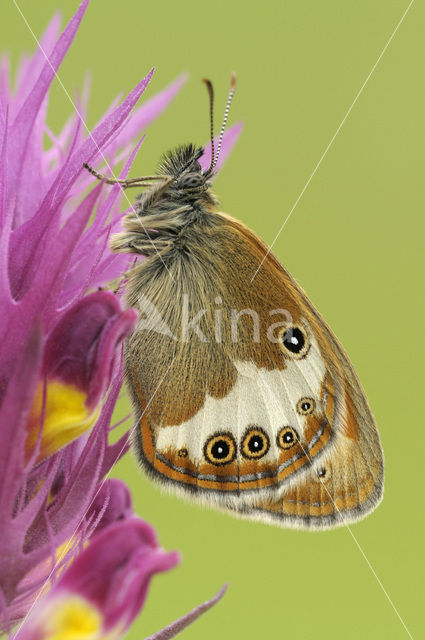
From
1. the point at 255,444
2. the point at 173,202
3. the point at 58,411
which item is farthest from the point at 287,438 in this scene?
the point at 58,411

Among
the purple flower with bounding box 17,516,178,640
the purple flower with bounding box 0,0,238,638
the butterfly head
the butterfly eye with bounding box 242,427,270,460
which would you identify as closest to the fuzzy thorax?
the butterfly head

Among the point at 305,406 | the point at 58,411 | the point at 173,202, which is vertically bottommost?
the point at 58,411

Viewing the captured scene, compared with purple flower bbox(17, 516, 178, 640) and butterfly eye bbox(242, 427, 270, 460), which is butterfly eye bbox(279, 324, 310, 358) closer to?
butterfly eye bbox(242, 427, 270, 460)

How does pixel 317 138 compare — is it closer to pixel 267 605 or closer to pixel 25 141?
pixel 267 605

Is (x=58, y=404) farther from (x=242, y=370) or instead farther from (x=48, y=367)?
(x=242, y=370)

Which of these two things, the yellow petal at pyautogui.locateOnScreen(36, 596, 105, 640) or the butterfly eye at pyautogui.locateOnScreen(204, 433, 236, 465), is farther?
the butterfly eye at pyautogui.locateOnScreen(204, 433, 236, 465)

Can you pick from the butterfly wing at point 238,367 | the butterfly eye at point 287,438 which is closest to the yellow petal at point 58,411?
the butterfly wing at point 238,367

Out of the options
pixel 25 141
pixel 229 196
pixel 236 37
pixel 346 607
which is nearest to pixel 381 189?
pixel 229 196
